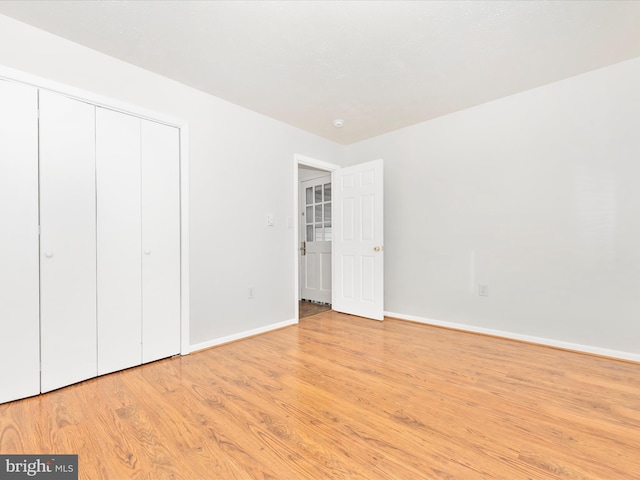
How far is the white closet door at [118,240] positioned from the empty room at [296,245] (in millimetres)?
16

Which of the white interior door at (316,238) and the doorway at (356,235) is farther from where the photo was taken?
the white interior door at (316,238)

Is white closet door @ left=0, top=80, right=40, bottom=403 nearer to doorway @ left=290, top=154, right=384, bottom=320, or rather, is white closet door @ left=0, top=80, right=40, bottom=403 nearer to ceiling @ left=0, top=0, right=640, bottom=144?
ceiling @ left=0, top=0, right=640, bottom=144

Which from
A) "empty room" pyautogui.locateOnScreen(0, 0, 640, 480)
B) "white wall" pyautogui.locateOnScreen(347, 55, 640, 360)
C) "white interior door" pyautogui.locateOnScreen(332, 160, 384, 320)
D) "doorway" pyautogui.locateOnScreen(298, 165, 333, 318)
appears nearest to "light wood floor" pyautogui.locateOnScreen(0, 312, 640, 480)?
"empty room" pyautogui.locateOnScreen(0, 0, 640, 480)

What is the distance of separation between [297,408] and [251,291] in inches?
64.1

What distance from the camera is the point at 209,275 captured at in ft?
9.52

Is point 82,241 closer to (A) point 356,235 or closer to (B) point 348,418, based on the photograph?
(B) point 348,418

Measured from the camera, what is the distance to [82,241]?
2174mm

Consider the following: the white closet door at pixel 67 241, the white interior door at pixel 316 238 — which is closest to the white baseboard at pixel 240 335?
the white closet door at pixel 67 241

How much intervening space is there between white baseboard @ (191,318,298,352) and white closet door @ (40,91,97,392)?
0.81 meters

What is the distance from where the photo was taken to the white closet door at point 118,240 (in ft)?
7.43

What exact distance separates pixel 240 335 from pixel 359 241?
6.15 feet

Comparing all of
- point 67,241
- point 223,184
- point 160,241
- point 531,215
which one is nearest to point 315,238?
A: point 223,184

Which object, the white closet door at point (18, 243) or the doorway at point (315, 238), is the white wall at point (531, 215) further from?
the white closet door at point (18, 243)

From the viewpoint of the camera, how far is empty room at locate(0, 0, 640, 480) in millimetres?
1560
